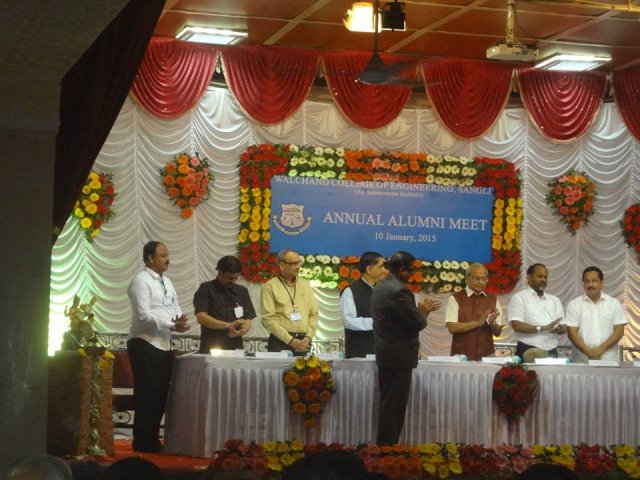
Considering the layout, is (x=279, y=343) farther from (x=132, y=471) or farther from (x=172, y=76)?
(x=132, y=471)

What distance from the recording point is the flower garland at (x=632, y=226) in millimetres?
12727

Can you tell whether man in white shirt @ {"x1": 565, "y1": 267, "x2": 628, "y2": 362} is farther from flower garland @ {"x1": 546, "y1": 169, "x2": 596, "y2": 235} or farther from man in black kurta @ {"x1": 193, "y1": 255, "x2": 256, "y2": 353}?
flower garland @ {"x1": 546, "y1": 169, "x2": 596, "y2": 235}

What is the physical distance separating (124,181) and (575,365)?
191 inches

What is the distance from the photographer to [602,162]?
12.9 metres

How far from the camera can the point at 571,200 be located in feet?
41.3

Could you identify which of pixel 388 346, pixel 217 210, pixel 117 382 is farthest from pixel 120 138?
pixel 388 346

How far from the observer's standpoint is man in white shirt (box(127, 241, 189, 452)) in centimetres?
869

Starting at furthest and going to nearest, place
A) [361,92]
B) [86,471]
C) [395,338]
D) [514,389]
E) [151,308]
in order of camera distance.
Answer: [361,92], [151,308], [514,389], [395,338], [86,471]

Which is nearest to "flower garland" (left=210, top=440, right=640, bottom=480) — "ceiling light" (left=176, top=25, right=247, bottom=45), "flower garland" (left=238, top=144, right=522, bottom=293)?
"flower garland" (left=238, top=144, right=522, bottom=293)

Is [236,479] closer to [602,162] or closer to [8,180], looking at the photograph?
[8,180]

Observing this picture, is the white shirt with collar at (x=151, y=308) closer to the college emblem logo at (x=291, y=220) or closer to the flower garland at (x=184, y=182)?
the flower garland at (x=184, y=182)

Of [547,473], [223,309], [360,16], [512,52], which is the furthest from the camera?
[360,16]

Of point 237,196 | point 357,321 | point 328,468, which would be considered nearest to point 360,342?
point 357,321

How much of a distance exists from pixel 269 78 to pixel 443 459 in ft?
21.5
